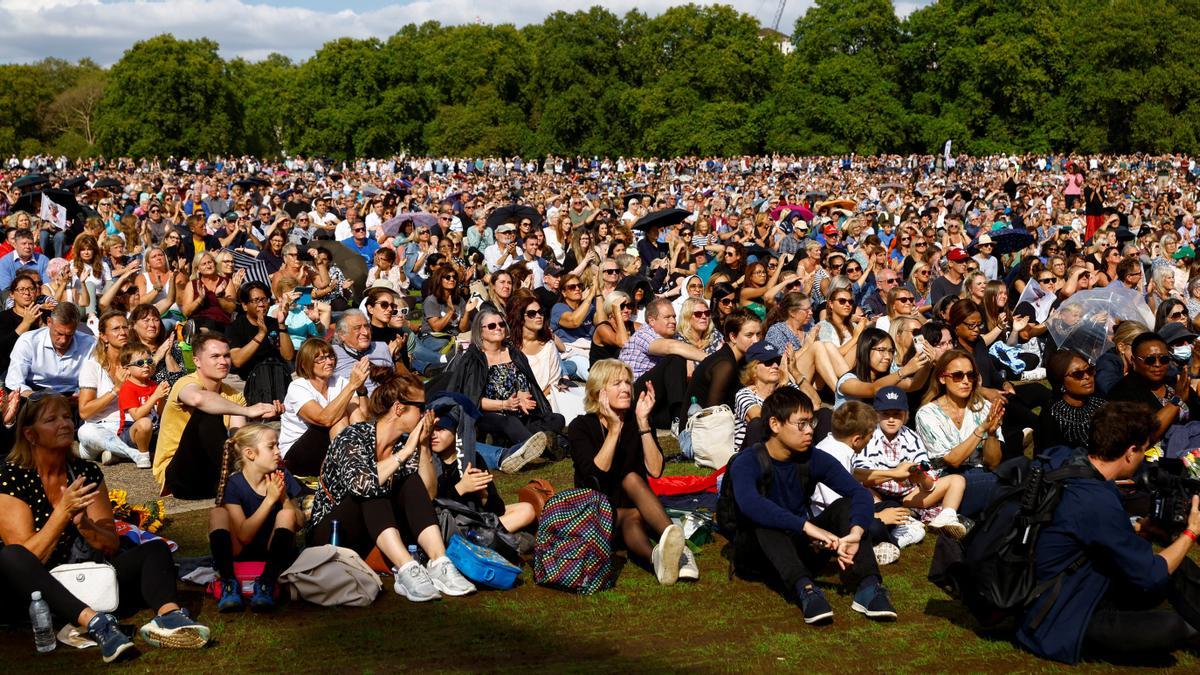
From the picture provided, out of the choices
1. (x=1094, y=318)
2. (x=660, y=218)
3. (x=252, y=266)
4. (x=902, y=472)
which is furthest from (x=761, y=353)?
(x=660, y=218)

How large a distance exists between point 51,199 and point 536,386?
10.8 m

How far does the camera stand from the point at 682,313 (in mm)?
10328

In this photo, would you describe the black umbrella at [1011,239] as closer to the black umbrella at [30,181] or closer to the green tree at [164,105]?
the black umbrella at [30,181]

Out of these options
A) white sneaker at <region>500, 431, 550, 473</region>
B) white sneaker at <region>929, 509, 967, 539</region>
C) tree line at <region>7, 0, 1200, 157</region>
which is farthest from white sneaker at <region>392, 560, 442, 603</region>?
tree line at <region>7, 0, 1200, 157</region>

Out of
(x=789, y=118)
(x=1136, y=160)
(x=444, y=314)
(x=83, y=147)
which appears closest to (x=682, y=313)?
(x=444, y=314)

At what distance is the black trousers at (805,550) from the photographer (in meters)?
5.99

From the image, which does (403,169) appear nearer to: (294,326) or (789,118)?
(789,118)

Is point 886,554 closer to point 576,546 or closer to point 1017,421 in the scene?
point 576,546

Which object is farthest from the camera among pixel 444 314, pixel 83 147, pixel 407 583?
pixel 83 147

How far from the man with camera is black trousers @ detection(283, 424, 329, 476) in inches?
172

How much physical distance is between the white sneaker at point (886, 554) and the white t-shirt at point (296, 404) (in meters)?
3.47

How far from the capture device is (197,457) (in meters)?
7.90

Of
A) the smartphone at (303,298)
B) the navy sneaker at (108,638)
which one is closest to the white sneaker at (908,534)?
the navy sneaker at (108,638)

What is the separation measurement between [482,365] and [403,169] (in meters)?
50.7
